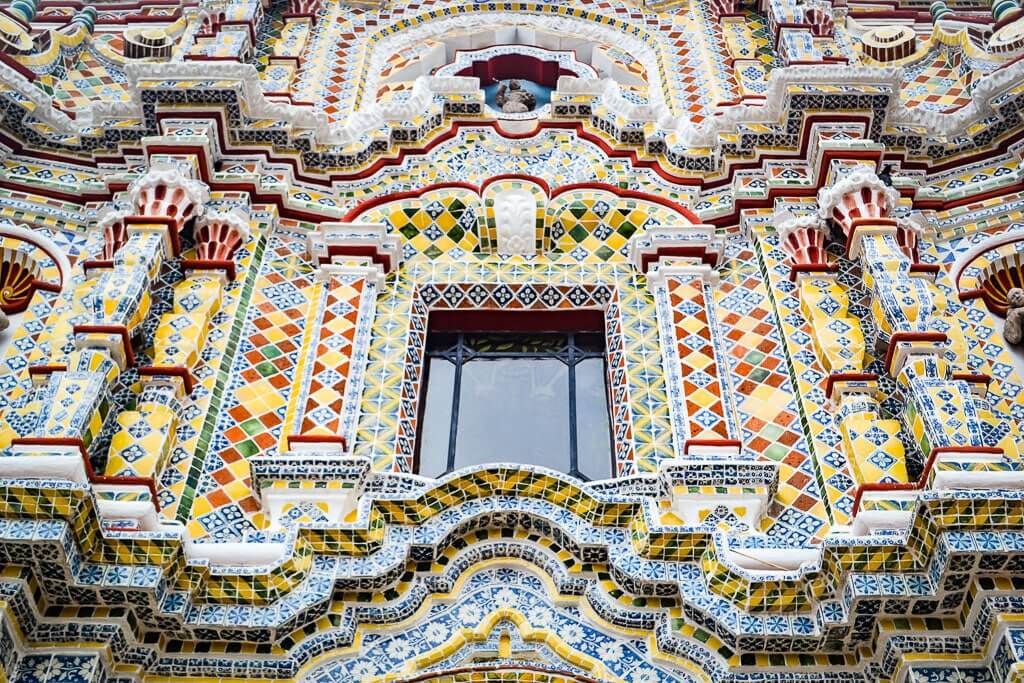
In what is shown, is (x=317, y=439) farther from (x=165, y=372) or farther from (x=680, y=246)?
(x=680, y=246)

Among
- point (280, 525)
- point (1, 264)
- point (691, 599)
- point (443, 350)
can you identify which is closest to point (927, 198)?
point (443, 350)

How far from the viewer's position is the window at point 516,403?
37.6 feet

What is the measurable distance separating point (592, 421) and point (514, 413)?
1.94 ft

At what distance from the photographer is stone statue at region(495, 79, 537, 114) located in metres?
15.2

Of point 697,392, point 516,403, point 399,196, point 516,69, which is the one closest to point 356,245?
point 399,196

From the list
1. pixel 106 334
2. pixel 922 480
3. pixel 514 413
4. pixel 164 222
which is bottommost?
pixel 922 480

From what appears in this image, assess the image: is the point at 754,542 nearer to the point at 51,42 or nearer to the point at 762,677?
the point at 762,677

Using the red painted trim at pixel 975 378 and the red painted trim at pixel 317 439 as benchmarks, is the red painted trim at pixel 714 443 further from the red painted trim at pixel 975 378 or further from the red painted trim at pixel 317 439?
the red painted trim at pixel 317 439

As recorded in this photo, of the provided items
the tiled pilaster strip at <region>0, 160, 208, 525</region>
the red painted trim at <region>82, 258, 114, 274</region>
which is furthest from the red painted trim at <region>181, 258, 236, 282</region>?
the red painted trim at <region>82, 258, 114, 274</region>

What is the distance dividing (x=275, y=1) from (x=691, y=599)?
1004 centimetres

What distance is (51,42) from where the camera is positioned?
614 inches

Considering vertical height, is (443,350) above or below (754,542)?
above

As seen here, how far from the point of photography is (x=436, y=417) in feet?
38.7

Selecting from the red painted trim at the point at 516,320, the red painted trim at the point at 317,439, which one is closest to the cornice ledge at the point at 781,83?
the red painted trim at the point at 516,320
